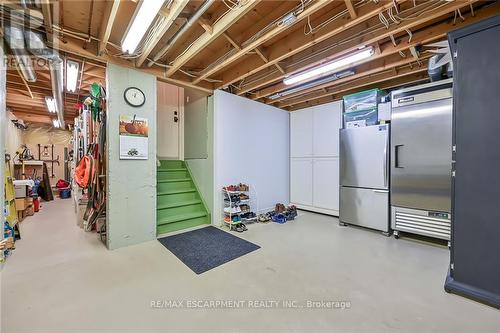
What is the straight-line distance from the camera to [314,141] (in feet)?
16.9

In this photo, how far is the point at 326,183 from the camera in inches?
193

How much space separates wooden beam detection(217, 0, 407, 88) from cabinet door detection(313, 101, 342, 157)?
2221 millimetres

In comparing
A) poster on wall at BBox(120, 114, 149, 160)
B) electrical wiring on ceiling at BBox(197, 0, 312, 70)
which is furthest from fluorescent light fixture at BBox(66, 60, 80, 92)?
electrical wiring on ceiling at BBox(197, 0, 312, 70)

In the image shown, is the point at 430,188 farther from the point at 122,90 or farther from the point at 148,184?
the point at 122,90

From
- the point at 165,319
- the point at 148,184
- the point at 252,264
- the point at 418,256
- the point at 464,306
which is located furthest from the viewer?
the point at 148,184

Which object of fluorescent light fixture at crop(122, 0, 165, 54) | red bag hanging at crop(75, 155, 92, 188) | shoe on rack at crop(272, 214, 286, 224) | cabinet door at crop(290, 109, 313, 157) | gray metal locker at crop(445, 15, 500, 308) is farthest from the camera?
cabinet door at crop(290, 109, 313, 157)

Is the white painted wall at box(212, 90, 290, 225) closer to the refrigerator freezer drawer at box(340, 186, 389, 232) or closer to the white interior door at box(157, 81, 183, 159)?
the white interior door at box(157, 81, 183, 159)

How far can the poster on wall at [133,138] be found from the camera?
3.03 metres

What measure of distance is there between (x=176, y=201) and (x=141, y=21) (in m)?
2.96

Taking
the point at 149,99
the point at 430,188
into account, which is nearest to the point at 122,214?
the point at 149,99

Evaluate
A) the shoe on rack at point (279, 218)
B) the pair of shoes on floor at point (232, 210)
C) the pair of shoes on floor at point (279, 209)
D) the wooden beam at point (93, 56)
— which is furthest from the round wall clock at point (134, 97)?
the pair of shoes on floor at point (279, 209)

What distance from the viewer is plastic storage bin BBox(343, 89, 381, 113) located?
377cm

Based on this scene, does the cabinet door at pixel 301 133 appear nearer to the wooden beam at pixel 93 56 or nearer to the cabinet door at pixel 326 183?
the cabinet door at pixel 326 183

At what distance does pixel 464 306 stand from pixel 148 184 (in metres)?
3.82
